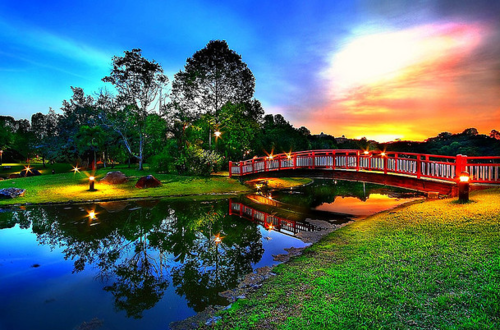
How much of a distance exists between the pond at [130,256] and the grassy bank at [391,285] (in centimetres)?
140

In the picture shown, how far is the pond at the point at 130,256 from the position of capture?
18.2 ft

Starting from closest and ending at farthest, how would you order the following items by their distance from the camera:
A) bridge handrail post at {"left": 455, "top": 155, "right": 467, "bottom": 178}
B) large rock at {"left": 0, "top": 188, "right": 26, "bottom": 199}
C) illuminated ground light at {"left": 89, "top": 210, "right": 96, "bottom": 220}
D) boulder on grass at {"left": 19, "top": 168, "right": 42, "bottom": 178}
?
bridge handrail post at {"left": 455, "top": 155, "right": 467, "bottom": 178}
illuminated ground light at {"left": 89, "top": 210, "right": 96, "bottom": 220}
large rock at {"left": 0, "top": 188, "right": 26, "bottom": 199}
boulder on grass at {"left": 19, "top": 168, "right": 42, "bottom": 178}

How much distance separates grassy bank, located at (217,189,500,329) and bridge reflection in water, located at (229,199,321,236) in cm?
294

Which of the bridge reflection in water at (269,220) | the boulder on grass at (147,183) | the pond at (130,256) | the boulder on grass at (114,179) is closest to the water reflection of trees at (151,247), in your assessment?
the pond at (130,256)

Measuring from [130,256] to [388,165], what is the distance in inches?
544

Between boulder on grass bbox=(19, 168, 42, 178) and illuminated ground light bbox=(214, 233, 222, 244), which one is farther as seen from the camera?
boulder on grass bbox=(19, 168, 42, 178)

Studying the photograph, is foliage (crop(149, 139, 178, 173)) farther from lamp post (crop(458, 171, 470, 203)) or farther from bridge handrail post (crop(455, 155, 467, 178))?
lamp post (crop(458, 171, 470, 203))

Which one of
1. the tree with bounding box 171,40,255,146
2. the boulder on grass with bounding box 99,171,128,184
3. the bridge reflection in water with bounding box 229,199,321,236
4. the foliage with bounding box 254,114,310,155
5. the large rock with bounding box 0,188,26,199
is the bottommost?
the bridge reflection in water with bounding box 229,199,321,236

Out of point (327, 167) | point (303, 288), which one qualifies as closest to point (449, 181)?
point (327, 167)

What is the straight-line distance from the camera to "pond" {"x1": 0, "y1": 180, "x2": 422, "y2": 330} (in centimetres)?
556

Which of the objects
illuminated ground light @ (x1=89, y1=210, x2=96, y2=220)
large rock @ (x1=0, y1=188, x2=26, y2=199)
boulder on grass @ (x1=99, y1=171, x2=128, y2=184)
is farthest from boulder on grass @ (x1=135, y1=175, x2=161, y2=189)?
large rock @ (x1=0, y1=188, x2=26, y2=199)

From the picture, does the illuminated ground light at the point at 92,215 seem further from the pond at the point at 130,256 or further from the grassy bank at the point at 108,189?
the grassy bank at the point at 108,189

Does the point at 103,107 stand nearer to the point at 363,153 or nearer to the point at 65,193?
the point at 65,193

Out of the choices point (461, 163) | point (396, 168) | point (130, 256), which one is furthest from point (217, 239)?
point (461, 163)
